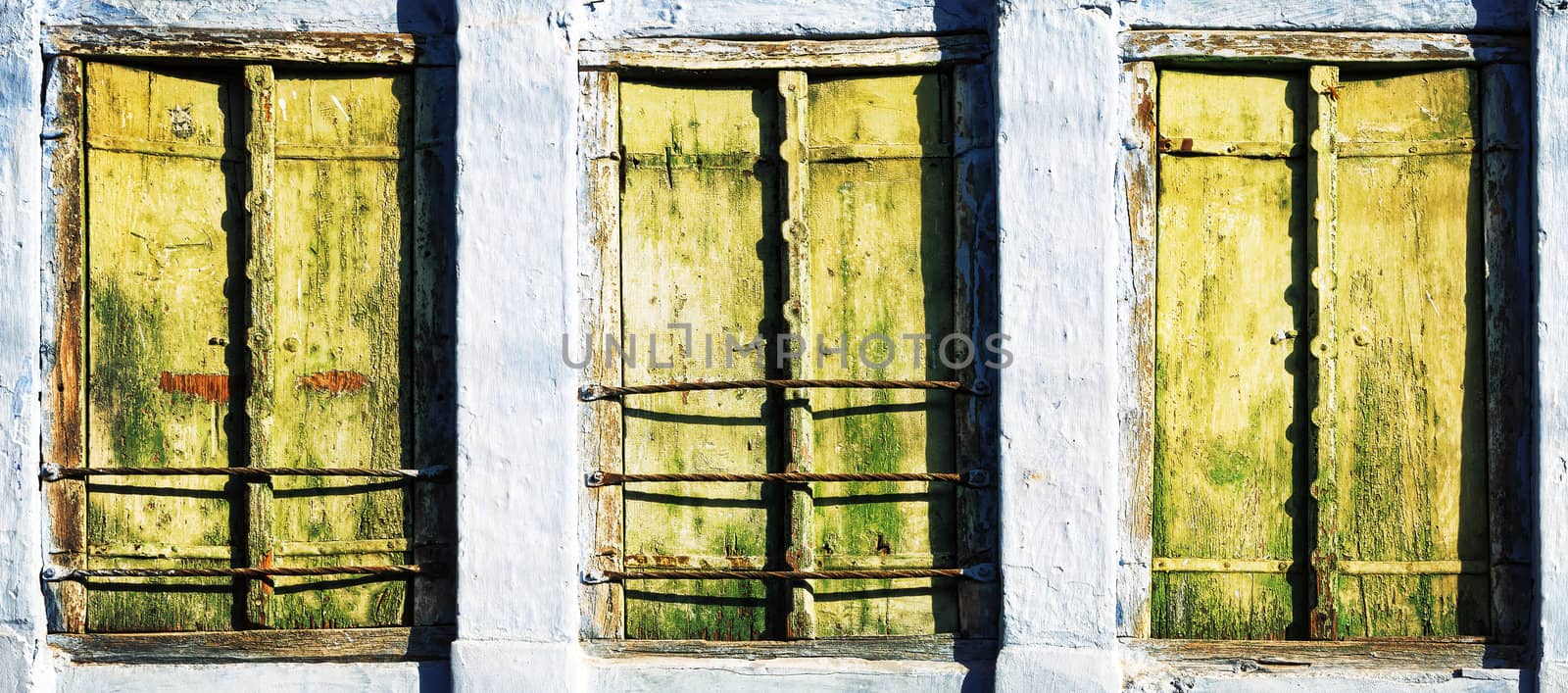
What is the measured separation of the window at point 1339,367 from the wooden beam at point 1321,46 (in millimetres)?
46

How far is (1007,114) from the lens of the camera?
10.00 feet

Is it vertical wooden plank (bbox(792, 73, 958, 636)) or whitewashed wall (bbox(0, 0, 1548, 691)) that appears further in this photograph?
vertical wooden plank (bbox(792, 73, 958, 636))

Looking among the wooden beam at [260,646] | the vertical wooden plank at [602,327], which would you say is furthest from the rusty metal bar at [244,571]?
the vertical wooden plank at [602,327]

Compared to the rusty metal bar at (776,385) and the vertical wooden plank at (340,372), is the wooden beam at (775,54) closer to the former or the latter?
the vertical wooden plank at (340,372)

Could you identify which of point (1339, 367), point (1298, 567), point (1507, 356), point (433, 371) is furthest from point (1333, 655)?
point (433, 371)

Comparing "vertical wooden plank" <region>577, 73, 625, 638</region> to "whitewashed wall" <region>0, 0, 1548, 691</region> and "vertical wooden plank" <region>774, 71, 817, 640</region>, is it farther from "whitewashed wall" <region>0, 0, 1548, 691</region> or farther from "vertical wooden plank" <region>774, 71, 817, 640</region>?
"vertical wooden plank" <region>774, 71, 817, 640</region>

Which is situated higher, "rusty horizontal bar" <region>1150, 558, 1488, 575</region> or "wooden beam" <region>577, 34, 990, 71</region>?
"wooden beam" <region>577, 34, 990, 71</region>

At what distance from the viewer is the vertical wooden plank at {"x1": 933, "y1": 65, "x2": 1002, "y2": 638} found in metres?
3.12

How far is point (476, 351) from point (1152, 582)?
196 cm

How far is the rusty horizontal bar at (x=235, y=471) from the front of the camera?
3066 millimetres

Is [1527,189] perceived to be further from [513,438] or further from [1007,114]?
[513,438]

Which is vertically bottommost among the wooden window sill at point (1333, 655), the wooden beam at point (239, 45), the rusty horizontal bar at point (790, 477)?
the wooden window sill at point (1333, 655)

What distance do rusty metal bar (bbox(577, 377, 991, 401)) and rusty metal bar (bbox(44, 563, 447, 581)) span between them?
661 millimetres

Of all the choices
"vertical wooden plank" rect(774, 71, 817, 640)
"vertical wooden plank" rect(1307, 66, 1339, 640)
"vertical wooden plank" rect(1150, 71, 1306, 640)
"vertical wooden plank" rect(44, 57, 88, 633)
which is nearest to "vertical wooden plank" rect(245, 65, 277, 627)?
"vertical wooden plank" rect(44, 57, 88, 633)
